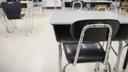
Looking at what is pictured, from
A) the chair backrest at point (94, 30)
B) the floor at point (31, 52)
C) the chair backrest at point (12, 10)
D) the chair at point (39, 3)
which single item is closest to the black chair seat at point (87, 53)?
the chair backrest at point (94, 30)

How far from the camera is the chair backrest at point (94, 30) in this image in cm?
120

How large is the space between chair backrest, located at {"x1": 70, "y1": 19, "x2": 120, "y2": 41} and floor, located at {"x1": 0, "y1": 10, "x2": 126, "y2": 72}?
1062mm

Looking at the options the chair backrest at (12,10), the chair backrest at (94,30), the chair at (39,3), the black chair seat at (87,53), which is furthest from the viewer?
the chair at (39,3)

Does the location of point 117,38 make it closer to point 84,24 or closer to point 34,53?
point 84,24

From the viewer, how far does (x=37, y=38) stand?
11.4ft

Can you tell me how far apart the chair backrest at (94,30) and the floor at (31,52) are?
1.06 meters

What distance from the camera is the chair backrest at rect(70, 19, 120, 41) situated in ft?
3.95

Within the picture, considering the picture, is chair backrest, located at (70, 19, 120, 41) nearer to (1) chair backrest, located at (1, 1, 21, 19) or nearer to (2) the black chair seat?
(2) the black chair seat

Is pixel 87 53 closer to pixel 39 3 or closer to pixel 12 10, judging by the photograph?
pixel 12 10

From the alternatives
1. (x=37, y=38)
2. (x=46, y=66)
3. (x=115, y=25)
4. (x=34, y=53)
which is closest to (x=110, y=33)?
(x=115, y=25)

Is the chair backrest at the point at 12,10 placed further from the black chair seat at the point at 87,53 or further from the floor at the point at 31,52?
the black chair seat at the point at 87,53

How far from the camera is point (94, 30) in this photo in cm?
125

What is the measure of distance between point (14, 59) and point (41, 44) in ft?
2.38

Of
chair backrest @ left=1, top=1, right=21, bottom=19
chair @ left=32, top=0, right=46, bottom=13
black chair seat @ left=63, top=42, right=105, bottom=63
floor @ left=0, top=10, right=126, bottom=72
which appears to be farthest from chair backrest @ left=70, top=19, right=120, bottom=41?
chair @ left=32, top=0, right=46, bottom=13
